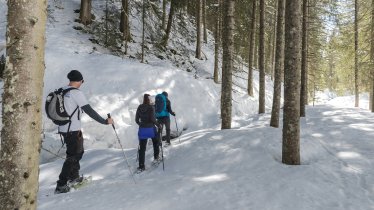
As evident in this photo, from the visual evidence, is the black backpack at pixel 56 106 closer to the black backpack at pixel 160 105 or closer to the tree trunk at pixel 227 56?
the black backpack at pixel 160 105

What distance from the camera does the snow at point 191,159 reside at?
5098 millimetres

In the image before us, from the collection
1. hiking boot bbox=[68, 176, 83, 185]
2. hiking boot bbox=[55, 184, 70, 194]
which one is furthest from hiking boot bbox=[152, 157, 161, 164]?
hiking boot bbox=[55, 184, 70, 194]

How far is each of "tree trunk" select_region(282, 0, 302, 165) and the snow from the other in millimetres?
387

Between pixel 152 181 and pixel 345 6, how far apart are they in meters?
27.7

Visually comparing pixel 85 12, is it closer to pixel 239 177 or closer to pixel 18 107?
pixel 239 177

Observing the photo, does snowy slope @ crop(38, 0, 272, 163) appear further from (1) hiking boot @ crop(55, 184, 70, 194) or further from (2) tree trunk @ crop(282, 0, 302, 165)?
(2) tree trunk @ crop(282, 0, 302, 165)

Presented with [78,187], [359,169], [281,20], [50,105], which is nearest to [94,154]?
[78,187]

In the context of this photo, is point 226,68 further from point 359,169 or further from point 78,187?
point 78,187

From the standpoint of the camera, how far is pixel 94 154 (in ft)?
33.4

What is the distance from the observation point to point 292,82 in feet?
22.5

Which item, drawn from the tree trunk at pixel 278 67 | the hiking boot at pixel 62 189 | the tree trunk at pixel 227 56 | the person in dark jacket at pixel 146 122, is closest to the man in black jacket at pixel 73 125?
the hiking boot at pixel 62 189

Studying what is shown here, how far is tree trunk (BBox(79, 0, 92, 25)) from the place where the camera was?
19402 mm

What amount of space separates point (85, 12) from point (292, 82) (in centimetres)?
1586

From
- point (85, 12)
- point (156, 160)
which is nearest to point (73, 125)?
point (156, 160)
